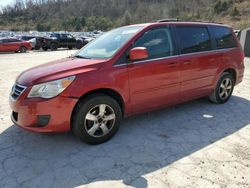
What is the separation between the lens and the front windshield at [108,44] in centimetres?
388

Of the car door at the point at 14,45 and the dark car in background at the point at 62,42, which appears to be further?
the dark car in background at the point at 62,42

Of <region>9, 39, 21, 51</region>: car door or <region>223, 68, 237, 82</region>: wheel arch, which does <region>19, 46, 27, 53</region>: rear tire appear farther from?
<region>223, 68, 237, 82</region>: wheel arch

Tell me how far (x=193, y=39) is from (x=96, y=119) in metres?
2.45

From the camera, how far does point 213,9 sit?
76062mm

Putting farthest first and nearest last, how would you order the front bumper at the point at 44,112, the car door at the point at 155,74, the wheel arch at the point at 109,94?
the car door at the point at 155,74
the wheel arch at the point at 109,94
the front bumper at the point at 44,112

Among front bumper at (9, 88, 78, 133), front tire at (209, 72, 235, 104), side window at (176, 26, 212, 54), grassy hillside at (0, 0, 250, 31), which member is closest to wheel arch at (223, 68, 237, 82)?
front tire at (209, 72, 235, 104)

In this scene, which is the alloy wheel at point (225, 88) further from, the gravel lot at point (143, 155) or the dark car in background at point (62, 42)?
the dark car in background at point (62, 42)

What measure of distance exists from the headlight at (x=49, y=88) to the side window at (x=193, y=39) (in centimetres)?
223

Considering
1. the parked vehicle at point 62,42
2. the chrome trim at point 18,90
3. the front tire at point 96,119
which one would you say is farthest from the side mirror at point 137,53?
the parked vehicle at point 62,42

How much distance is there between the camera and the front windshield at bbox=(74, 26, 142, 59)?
153 inches

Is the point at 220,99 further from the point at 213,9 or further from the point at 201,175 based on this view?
the point at 213,9

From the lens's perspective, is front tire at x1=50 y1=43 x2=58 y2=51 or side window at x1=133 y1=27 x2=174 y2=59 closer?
side window at x1=133 y1=27 x2=174 y2=59

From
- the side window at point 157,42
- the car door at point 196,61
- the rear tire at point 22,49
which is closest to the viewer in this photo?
the side window at point 157,42

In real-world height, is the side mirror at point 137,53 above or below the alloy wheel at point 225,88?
above
